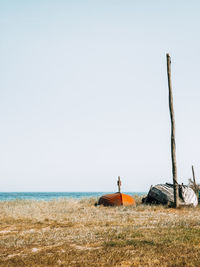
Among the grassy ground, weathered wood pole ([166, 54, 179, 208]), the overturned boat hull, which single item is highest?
weathered wood pole ([166, 54, 179, 208])

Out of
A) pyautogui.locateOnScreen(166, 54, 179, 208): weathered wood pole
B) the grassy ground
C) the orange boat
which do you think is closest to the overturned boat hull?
the orange boat

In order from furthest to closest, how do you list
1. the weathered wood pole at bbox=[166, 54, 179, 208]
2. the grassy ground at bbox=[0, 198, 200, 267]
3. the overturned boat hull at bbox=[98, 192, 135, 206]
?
the overturned boat hull at bbox=[98, 192, 135, 206] < the weathered wood pole at bbox=[166, 54, 179, 208] < the grassy ground at bbox=[0, 198, 200, 267]

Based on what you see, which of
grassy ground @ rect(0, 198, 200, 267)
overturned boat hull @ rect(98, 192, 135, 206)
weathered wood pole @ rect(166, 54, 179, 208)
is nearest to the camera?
grassy ground @ rect(0, 198, 200, 267)

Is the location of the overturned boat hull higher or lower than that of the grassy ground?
higher


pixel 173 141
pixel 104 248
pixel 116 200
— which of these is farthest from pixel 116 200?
pixel 104 248

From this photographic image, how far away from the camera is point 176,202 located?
1958 centimetres

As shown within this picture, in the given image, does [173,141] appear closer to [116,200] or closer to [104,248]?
[116,200]

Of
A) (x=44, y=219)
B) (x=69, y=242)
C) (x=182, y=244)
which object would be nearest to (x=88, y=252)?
(x=69, y=242)

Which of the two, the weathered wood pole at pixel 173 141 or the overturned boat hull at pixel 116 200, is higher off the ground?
the weathered wood pole at pixel 173 141

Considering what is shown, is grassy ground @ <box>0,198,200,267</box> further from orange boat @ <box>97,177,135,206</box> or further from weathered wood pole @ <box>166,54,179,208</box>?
orange boat @ <box>97,177,135,206</box>

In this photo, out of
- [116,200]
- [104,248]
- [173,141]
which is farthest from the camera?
[116,200]

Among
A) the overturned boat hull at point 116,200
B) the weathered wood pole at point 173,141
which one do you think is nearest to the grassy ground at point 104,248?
the weathered wood pole at point 173,141

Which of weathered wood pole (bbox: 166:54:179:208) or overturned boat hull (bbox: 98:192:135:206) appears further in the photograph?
overturned boat hull (bbox: 98:192:135:206)

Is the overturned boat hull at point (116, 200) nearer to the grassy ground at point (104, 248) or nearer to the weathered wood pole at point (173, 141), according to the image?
the weathered wood pole at point (173, 141)
